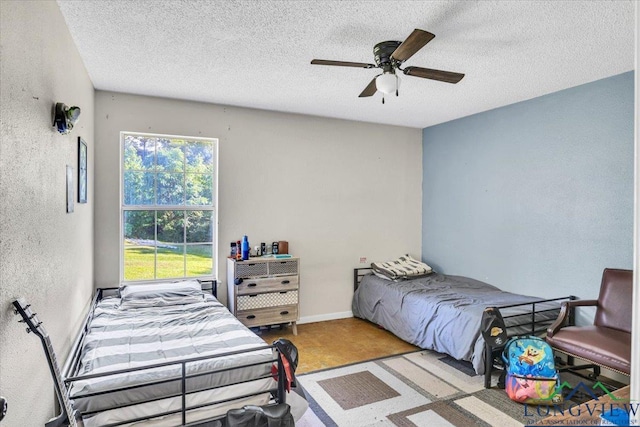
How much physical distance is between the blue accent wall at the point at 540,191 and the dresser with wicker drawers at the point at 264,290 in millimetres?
2120

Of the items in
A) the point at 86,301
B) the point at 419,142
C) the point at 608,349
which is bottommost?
the point at 608,349

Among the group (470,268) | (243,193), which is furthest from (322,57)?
(470,268)

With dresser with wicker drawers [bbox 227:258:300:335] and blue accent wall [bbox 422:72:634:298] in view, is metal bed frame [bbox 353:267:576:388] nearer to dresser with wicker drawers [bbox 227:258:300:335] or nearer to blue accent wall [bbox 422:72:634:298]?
blue accent wall [bbox 422:72:634:298]

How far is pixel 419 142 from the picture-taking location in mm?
5254

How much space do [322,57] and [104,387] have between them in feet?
8.13

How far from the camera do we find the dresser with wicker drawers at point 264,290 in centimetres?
383

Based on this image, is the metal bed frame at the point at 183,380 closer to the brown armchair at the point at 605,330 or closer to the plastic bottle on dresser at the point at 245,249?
the plastic bottle on dresser at the point at 245,249

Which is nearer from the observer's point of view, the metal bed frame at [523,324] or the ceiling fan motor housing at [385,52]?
the ceiling fan motor housing at [385,52]

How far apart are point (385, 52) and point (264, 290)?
2.61 metres

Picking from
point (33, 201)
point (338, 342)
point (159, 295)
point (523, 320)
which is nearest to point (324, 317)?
point (338, 342)

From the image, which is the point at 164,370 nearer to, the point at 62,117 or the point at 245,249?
the point at 62,117

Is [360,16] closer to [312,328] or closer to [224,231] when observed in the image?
[224,231]

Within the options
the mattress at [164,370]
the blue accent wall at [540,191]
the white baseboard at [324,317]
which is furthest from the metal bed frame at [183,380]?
the blue accent wall at [540,191]

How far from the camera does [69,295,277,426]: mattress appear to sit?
176 centimetres
